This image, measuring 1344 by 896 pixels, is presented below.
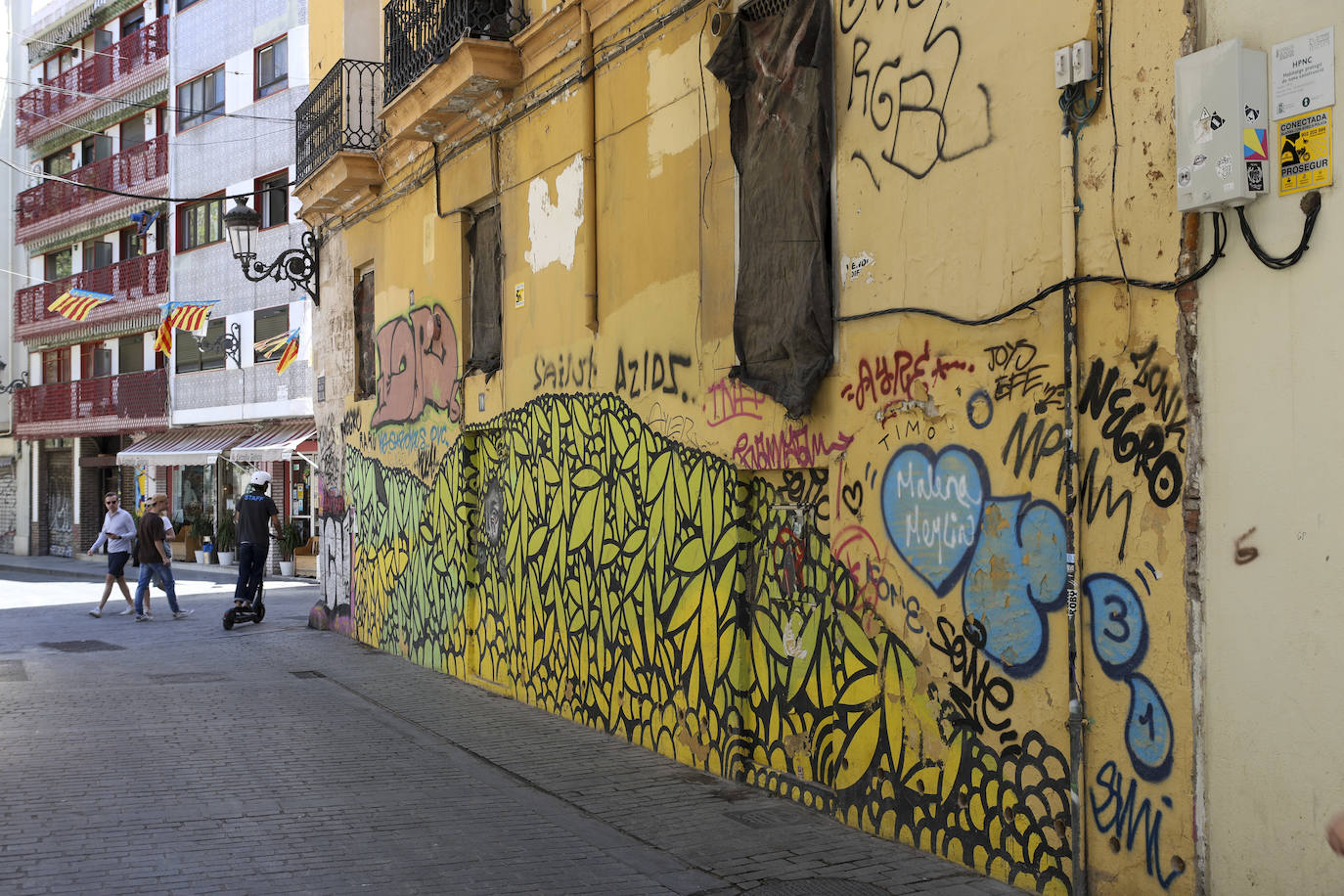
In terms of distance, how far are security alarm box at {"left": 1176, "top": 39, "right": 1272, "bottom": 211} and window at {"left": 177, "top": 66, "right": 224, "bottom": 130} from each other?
2884 centimetres

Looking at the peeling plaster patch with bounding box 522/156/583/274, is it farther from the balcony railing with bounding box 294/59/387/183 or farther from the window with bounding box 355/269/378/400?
the window with bounding box 355/269/378/400

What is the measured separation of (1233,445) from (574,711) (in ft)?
19.3

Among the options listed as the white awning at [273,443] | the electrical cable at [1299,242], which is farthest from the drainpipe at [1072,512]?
the white awning at [273,443]

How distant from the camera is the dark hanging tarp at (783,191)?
21.1 feet

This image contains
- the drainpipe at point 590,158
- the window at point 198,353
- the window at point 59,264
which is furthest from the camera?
the window at point 59,264

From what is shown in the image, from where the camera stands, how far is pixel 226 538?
28.2m

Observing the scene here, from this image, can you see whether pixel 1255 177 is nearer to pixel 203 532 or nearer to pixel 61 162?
pixel 203 532

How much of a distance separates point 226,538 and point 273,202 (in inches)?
306

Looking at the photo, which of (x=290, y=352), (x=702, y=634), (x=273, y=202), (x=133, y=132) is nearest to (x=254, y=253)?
(x=290, y=352)

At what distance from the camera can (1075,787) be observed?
479 cm

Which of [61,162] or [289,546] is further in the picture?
[61,162]

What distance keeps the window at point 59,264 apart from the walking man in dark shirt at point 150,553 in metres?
24.0

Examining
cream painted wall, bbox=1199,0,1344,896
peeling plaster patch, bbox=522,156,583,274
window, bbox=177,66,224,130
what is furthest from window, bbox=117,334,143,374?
cream painted wall, bbox=1199,0,1344,896

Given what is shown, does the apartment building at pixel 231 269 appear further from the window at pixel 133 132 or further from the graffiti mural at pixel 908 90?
the graffiti mural at pixel 908 90
